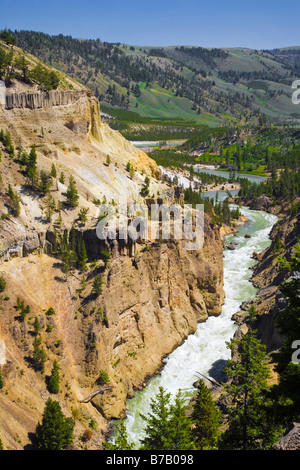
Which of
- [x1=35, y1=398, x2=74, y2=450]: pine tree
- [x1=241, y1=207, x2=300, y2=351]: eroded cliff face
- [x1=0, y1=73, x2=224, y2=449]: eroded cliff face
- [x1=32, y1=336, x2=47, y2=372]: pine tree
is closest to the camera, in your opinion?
[x1=35, y1=398, x2=74, y2=450]: pine tree

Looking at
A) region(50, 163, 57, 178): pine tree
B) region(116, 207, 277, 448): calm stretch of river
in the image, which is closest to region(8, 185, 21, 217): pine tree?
region(50, 163, 57, 178): pine tree

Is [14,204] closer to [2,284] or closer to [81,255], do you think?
[81,255]

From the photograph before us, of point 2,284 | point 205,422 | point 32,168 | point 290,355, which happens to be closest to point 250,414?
point 205,422

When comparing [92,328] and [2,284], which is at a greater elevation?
[2,284]

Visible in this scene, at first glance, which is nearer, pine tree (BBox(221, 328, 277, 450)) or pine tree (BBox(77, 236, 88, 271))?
pine tree (BBox(221, 328, 277, 450))

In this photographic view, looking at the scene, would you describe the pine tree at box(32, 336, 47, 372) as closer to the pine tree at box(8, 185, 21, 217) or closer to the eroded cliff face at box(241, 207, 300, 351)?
the pine tree at box(8, 185, 21, 217)

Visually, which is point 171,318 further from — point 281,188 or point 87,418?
point 281,188

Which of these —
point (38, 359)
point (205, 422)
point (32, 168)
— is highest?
point (32, 168)
